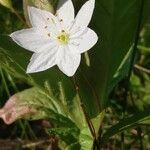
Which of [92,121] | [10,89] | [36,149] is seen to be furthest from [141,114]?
[10,89]

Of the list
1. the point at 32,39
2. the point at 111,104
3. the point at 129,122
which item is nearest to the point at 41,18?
the point at 32,39

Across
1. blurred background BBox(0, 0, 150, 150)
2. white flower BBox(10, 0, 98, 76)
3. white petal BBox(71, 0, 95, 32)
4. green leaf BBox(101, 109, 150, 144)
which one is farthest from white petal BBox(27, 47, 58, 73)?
blurred background BBox(0, 0, 150, 150)

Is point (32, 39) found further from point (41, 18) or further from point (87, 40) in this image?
point (87, 40)

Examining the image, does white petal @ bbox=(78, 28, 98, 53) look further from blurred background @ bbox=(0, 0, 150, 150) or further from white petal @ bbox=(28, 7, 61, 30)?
blurred background @ bbox=(0, 0, 150, 150)

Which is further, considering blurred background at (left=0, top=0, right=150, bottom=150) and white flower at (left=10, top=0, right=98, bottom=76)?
blurred background at (left=0, top=0, right=150, bottom=150)

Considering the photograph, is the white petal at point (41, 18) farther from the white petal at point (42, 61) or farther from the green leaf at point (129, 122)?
the green leaf at point (129, 122)

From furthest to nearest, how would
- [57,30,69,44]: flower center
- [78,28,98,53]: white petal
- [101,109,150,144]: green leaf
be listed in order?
[101,109,150,144]: green leaf
[57,30,69,44]: flower center
[78,28,98,53]: white petal

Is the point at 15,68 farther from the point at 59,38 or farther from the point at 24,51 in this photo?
the point at 59,38

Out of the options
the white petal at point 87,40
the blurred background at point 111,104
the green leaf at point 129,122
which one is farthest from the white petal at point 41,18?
the blurred background at point 111,104
